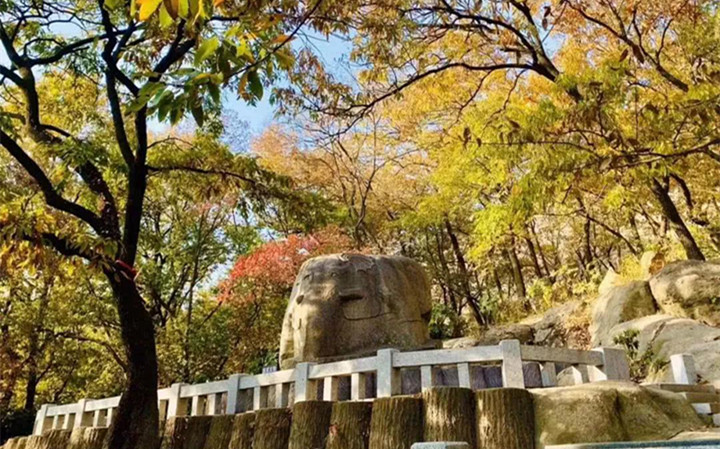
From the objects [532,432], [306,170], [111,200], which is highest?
[306,170]

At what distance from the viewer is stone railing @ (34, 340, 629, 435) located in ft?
15.0

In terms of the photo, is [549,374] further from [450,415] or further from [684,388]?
[684,388]

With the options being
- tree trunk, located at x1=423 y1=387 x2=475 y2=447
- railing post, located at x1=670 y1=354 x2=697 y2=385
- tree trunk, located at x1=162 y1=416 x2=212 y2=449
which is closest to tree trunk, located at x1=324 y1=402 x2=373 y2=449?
tree trunk, located at x1=423 y1=387 x2=475 y2=447

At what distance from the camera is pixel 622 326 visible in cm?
996

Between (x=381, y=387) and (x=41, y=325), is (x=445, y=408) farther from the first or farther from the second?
(x=41, y=325)

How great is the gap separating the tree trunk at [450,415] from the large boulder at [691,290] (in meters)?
7.41

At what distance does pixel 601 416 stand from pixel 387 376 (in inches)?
69.9

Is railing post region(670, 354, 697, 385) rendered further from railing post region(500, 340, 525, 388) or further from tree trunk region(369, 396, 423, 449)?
tree trunk region(369, 396, 423, 449)

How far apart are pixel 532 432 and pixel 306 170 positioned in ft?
42.6

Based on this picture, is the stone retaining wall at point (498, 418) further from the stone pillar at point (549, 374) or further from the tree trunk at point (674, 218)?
the tree trunk at point (674, 218)

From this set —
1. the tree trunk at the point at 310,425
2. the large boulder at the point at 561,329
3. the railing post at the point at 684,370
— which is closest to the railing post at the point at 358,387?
the tree trunk at the point at 310,425

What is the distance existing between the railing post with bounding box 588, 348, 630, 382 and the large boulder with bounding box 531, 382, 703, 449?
2.98 ft

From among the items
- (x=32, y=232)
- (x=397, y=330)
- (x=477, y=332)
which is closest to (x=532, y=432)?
(x=397, y=330)

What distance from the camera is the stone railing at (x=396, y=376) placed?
15.0 feet
